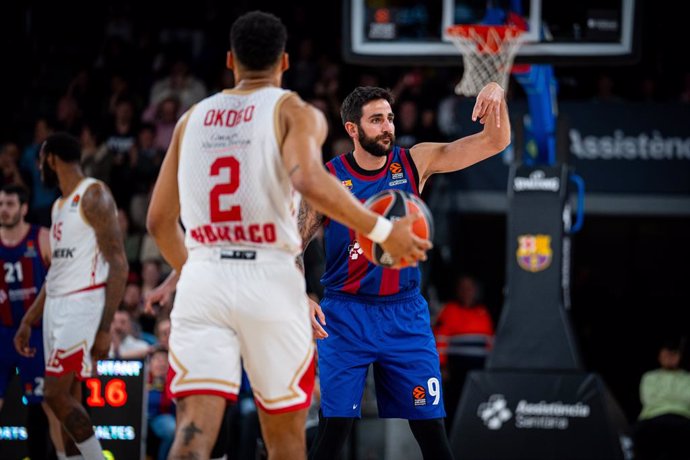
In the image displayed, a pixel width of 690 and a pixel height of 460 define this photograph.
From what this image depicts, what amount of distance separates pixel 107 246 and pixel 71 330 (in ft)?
1.91

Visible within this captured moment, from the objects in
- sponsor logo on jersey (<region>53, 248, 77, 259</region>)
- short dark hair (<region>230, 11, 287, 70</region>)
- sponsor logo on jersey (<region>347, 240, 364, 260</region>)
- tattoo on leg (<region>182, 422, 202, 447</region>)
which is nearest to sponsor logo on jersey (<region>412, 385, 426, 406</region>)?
sponsor logo on jersey (<region>347, 240, 364, 260</region>)

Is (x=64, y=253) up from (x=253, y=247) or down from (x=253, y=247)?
down

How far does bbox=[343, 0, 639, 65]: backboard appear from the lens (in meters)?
9.75

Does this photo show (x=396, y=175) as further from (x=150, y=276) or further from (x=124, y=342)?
(x=150, y=276)

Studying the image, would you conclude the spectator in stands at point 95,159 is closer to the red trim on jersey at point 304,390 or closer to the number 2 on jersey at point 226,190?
the number 2 on jersey at point 226,190

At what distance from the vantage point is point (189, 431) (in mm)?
4594

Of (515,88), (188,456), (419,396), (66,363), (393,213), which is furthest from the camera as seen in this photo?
(515,88)

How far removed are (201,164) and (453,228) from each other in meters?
9.47

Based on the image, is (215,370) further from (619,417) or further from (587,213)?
(587,213)

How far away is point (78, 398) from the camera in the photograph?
7.64 meters

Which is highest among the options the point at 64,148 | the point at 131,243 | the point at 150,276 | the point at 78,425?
the point at 64,148

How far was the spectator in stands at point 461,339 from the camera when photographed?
12.5 m

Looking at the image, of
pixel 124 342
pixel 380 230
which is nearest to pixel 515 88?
pixel 124 342

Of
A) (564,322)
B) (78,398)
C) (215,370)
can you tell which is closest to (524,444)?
(564,322)
